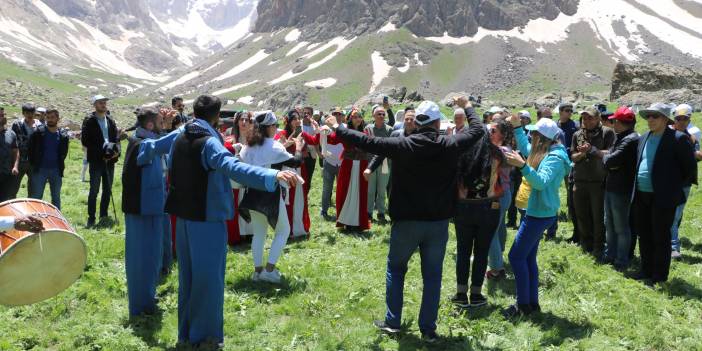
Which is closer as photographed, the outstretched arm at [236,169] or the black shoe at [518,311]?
the outstretched arm at [236,169]

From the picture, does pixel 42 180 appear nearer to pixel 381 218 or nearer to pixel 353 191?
pixel 353 191

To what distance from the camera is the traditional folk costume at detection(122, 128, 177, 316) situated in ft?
22.5

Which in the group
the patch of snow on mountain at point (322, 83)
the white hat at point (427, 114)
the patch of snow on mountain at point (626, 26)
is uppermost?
the patch of snow on mountain at point (626, 26)

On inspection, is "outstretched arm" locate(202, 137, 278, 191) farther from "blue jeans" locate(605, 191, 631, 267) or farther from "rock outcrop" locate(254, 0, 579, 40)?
"rock outcrop" locate(254, 0, 579, 40)

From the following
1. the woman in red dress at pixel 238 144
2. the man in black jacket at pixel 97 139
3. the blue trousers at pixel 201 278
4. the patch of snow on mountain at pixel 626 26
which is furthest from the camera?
the patch of snow on mountain at pixel 626 26

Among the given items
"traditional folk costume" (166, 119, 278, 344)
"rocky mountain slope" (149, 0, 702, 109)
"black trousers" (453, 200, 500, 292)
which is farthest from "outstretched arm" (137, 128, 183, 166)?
"rocky mountain slope" (149, 0, 702, 109)

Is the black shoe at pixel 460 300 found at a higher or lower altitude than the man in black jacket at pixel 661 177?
lower

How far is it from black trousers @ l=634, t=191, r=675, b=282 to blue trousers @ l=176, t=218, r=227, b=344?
631cm

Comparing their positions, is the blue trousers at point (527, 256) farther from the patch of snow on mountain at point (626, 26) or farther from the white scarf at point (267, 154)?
the patch of snow on mountain at point (626, 26)

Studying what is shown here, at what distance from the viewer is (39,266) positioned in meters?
5.27

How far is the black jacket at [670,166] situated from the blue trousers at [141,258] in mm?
7022

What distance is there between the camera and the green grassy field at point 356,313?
6.41 m

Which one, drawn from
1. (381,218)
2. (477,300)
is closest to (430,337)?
(477,300)

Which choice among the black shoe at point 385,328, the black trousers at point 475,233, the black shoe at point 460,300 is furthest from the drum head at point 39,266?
the black shoe at point 460,300
